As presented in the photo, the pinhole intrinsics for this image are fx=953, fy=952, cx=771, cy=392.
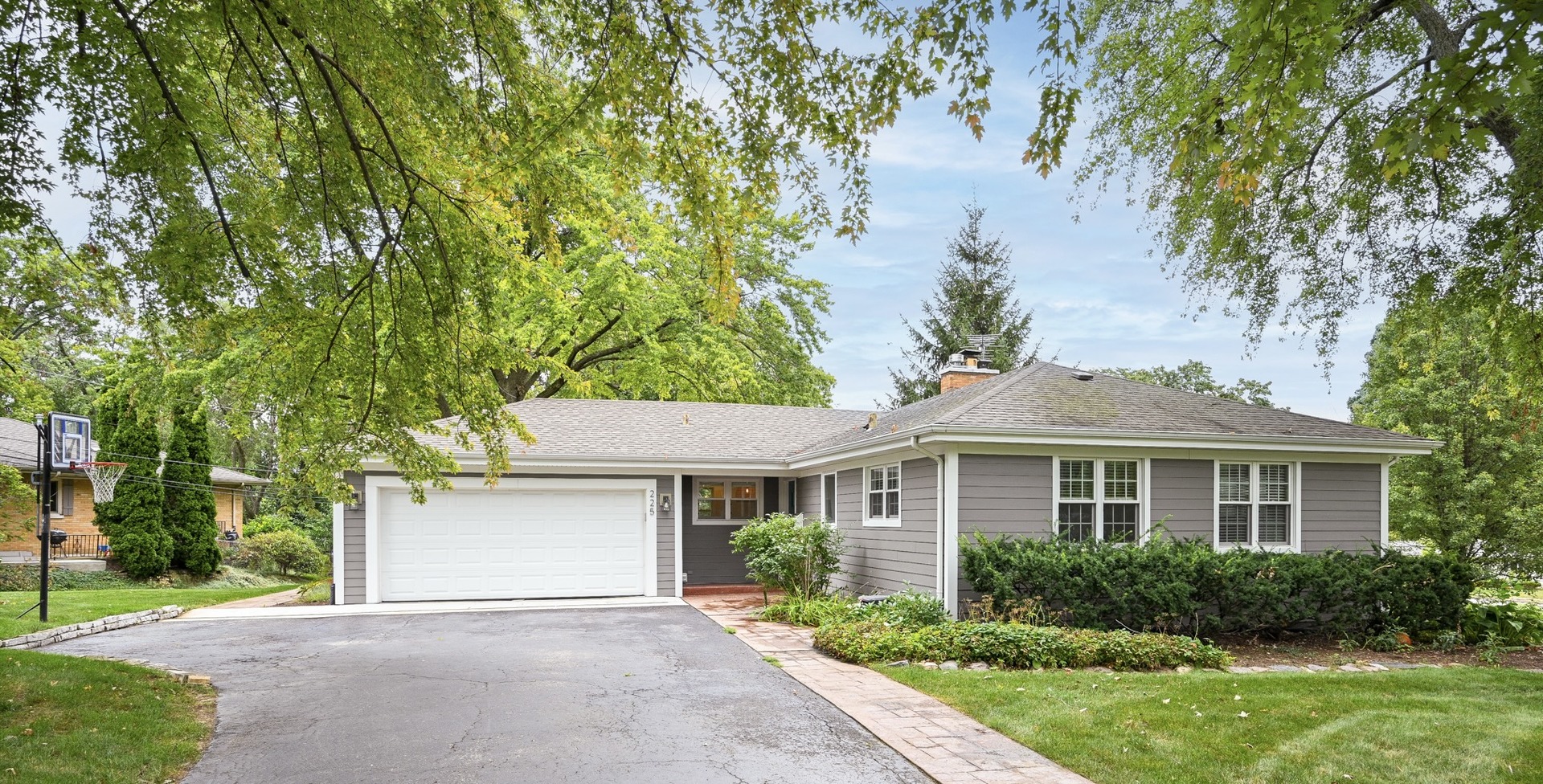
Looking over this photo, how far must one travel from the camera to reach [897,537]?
12727 millimetres

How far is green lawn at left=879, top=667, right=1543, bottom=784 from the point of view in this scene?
18.1 ft

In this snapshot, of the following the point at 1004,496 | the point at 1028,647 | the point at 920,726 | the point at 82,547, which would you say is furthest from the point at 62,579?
the point at 920,726

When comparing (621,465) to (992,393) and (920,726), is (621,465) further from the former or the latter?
(920,726)

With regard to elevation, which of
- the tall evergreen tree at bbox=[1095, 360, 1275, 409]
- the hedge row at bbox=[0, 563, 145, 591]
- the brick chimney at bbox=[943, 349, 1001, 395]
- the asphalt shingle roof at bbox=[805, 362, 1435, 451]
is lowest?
the hedge row at bbox=[0, 563, 145, 591]

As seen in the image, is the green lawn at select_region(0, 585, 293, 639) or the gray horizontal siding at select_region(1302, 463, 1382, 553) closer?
the green lawn at select_region(0, 585, 293, 639)

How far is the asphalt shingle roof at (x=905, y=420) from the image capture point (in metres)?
11.6

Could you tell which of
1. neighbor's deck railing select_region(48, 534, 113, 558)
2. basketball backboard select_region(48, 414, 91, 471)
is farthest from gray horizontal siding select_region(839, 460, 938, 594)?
neighbor's deck railing select_region(48, 534, 113, 558)

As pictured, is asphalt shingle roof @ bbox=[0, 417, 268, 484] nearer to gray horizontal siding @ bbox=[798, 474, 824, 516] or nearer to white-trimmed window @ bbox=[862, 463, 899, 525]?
gray horizontal siding @ bbox=[798, 474, 824, 516]

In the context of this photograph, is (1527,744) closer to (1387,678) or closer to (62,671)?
(1387,678)

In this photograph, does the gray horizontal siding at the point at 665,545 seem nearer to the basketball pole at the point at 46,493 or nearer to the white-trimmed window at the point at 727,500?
the white-trimmed window at the point at 727,500

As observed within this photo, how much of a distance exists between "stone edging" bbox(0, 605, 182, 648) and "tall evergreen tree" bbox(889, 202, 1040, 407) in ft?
72.3

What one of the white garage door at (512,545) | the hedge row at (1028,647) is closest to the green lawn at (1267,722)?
the hedge row at (1028,647)

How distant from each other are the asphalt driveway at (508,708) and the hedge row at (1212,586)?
314cm

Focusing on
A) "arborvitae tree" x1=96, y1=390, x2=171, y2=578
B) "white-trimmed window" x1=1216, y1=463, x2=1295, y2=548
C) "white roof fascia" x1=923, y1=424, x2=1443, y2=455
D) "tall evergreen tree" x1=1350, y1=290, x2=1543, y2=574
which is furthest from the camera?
"arborvitae tree" x1=96, y1=390, x2=171, y2=578
